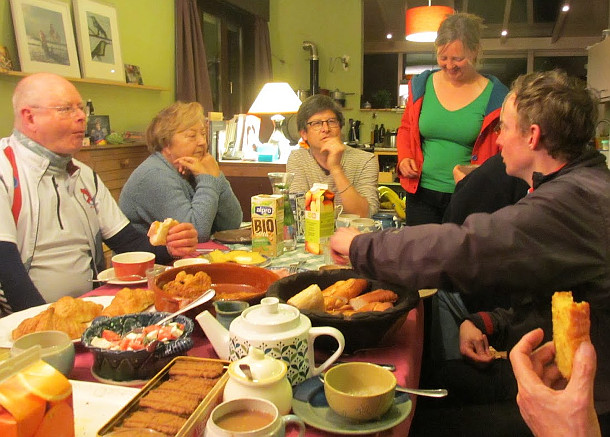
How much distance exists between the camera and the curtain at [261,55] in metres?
6.57

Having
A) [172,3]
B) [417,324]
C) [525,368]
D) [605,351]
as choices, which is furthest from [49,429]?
[172,3]

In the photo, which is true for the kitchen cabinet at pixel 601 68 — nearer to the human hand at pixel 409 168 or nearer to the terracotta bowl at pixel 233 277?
the human hand at pixel 409 168

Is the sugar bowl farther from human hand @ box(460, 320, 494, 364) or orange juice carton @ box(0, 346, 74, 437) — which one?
human hand @ box(460, 320, 494, 364)

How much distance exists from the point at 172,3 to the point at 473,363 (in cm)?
420

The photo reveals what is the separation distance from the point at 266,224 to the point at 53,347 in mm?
1027

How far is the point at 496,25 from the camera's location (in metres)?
8.72

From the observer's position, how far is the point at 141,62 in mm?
4441

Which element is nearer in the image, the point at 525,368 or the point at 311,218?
the point at 525,368

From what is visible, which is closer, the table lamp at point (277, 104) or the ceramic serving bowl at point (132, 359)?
the ceramic serving bowl at point (132, 359)

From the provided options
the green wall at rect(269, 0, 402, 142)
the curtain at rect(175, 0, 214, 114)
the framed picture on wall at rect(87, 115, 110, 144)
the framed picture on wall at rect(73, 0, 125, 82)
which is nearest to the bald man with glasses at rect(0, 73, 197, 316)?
the framed picture on wall at rect(87, 115, 110, 144)

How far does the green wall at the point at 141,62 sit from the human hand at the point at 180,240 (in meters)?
2.32

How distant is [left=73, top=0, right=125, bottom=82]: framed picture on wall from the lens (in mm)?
3639

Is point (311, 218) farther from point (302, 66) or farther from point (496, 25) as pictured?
point (496, 25)

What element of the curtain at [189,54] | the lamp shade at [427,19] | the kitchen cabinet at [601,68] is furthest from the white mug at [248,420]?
the kitchen cabinet at [601,68]
